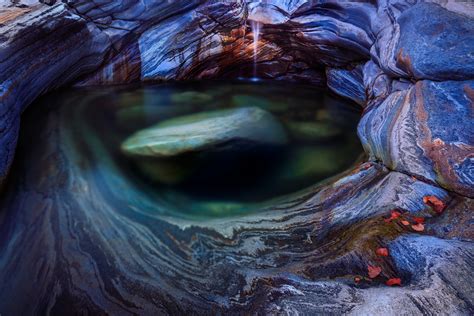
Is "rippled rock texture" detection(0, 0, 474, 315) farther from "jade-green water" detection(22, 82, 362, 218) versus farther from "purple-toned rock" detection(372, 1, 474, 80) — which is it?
"jade-green water" detection(22, 82, 362, 218)

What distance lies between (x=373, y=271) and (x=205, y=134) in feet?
12.2

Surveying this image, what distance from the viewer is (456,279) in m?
2.13

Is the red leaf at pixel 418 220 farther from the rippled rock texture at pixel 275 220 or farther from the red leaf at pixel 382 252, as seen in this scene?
the red leaf at pixel 382 252

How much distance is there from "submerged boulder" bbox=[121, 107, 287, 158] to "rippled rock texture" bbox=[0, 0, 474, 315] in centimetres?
95

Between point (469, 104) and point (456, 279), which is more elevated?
point (469, 104)

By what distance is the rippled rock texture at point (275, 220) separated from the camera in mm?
2375

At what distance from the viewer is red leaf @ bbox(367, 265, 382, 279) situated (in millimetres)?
2488

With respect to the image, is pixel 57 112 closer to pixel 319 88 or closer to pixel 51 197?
pixel 51 197

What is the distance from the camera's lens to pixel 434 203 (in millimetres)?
3199

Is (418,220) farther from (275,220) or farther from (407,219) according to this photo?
(275,220)

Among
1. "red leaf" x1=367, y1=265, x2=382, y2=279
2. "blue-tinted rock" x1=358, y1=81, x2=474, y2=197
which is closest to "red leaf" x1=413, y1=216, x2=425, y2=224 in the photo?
Result: "blue-tinted rock" x1=358, y1=81, x2=474, y2=197

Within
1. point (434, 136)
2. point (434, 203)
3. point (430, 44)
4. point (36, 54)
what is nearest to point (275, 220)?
point (434, 203)

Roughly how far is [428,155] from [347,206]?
1276 millimetres

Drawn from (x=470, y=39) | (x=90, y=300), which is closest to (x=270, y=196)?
(x=90, y=300)
